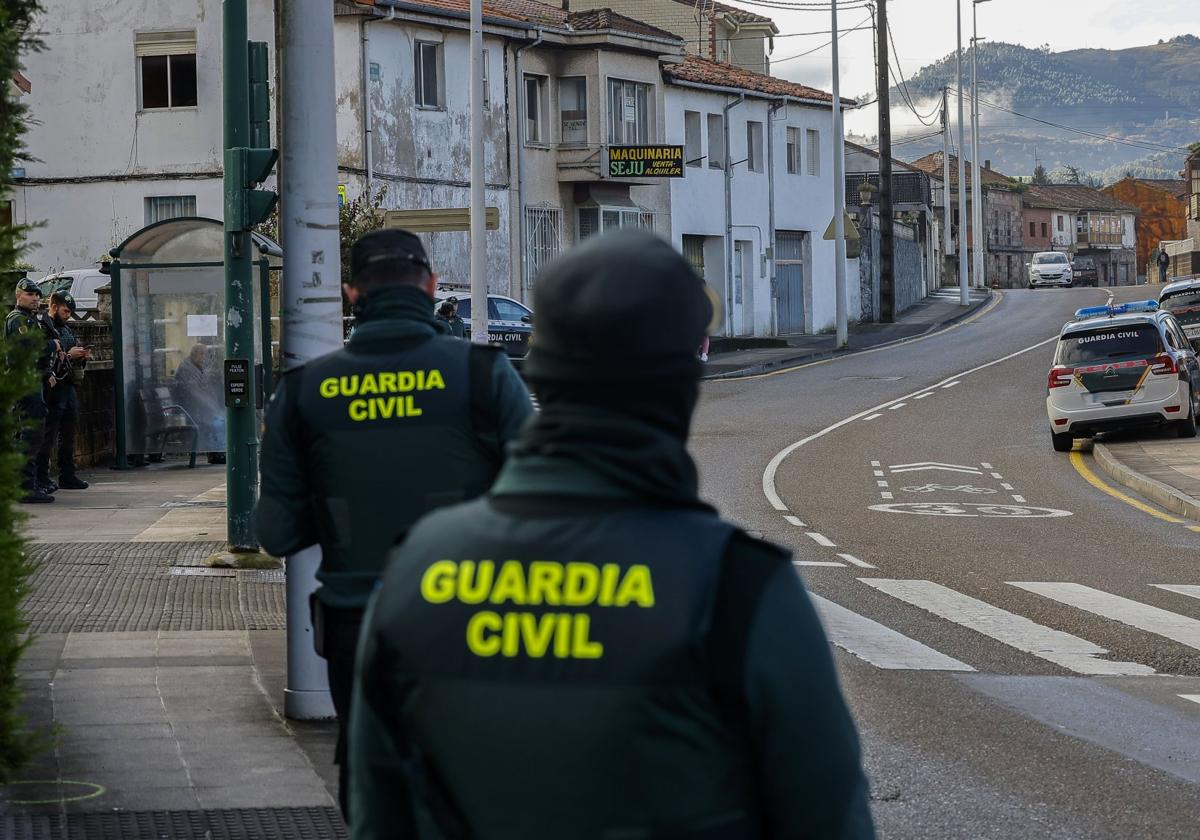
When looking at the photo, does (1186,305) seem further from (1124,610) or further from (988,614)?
(988,614)

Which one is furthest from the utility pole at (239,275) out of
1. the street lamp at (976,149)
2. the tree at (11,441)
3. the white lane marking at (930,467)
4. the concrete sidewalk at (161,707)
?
the street lamp at (976,149)

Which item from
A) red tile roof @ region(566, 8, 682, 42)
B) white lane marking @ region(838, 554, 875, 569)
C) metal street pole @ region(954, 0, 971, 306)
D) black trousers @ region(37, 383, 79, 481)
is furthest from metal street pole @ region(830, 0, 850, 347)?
white lane marking @ region(838, 554, 875, 569)

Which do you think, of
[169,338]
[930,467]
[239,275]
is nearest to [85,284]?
[169,338]

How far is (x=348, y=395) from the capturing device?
170 inches

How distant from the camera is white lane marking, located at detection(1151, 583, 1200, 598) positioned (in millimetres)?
11570

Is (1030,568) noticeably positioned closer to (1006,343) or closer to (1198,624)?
(1198,624)

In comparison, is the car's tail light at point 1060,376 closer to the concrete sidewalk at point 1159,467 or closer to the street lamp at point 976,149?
the concrete sidewalk at point 1159,467

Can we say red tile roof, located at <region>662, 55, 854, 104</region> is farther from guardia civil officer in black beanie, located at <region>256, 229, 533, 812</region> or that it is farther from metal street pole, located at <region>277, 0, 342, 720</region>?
guardia civil officer in black beanie, located at <region>256, 229, 533, 812</region>

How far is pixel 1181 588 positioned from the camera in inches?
465

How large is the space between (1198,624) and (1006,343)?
3405 centimetres

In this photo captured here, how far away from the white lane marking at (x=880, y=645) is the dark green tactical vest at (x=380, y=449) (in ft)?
14.1

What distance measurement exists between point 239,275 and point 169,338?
6.99 meters

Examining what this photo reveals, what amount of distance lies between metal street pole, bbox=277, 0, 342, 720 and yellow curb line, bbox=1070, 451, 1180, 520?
34.5 ft

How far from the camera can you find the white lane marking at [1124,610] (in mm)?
9938
